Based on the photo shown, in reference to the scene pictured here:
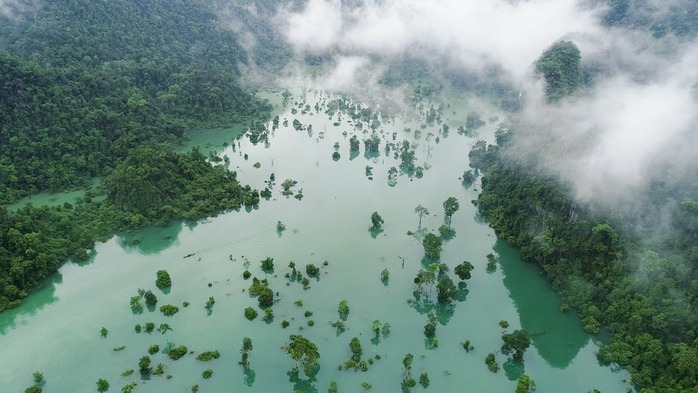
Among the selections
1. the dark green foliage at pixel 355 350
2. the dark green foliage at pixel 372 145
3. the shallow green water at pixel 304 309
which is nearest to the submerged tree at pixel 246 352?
the shallow green water at pixel 304 309

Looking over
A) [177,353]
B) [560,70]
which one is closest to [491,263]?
[177,353]

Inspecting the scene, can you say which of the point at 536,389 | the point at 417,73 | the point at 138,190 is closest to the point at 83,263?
the point at 138,190

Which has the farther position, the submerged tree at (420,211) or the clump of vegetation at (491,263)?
the submerged tree at (420,211)

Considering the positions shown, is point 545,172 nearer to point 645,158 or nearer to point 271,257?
point 645,158

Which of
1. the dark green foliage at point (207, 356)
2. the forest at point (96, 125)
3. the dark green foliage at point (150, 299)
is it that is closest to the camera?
the dark green foliage at point (207, 356)

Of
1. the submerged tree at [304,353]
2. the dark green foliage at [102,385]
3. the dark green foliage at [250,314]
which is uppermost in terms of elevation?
the dark green foliage at [250,314]

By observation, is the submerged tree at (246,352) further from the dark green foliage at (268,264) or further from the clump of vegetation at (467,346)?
the clump of vegetation at (467,346)
